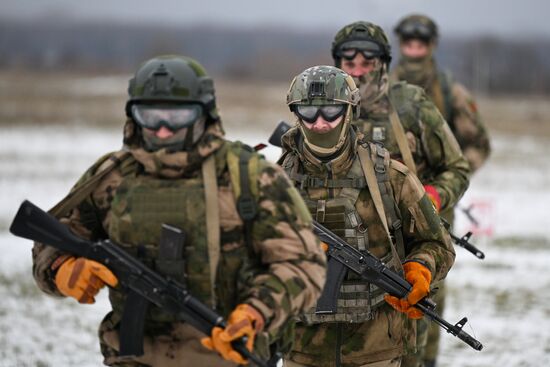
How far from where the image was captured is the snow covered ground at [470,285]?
826 centimetres

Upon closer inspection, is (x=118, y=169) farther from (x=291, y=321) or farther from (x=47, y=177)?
(x=47, y=177)

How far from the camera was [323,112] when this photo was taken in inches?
196

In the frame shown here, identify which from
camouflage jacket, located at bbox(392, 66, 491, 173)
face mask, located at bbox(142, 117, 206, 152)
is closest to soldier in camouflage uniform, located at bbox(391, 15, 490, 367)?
camouflage jacket, located at bbox(392, 66, 491, 173)

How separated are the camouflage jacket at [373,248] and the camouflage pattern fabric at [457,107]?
316 centimetres

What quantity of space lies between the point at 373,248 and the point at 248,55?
16557cm

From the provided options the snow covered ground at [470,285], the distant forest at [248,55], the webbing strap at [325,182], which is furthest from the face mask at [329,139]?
the distant forest at [248,55]

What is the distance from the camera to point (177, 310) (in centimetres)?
372

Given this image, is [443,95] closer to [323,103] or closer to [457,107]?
[457,107]

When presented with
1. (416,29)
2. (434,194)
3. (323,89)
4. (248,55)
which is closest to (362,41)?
(434,194)

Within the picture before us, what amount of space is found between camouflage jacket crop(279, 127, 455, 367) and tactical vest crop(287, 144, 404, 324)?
1.0 inches

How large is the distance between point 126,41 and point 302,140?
177m

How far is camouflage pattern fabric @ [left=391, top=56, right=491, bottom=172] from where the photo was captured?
813cm

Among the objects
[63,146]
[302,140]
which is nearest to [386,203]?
[302,140]

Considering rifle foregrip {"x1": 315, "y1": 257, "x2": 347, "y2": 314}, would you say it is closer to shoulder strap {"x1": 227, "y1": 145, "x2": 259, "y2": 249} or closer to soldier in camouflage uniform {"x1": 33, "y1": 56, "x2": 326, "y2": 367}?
soldier in camouflage uniform {"x1": 33, "y1": 56, "x2": 326, "y2": 367}
